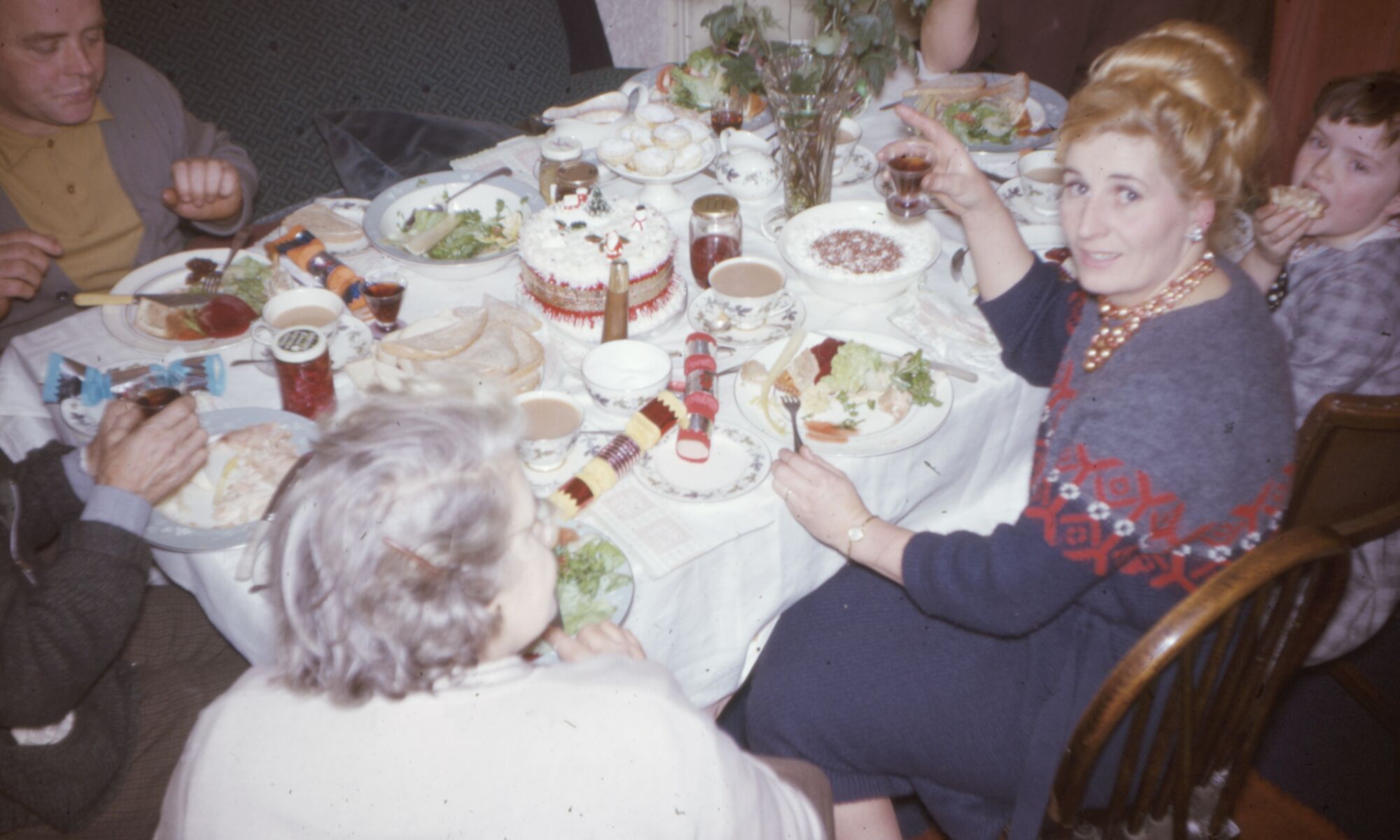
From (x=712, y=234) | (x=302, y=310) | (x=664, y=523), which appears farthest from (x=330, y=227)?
(x=664, y=523)

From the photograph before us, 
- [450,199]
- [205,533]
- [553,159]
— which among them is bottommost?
[205,533]

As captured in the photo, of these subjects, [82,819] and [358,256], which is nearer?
[82,819]

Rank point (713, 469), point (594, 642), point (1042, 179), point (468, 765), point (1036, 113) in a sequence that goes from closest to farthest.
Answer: point (468, 765)
point (594, 642)
point (713, 469)
point (1042, 179)
point (1036, 113)

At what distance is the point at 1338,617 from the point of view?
210 cm

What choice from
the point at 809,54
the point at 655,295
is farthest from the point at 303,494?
the point at 809,54

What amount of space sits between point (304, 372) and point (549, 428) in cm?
50

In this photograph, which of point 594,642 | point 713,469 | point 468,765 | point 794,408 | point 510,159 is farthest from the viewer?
point 510,159

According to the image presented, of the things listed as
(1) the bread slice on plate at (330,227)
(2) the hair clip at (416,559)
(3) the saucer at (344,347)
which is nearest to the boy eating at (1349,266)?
(2) the hair clip at (416,559)

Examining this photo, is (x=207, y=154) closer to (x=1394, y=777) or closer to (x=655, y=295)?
(x=655, y=295)

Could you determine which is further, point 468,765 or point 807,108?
point 807,108

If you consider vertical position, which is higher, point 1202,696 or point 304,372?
point 304,372

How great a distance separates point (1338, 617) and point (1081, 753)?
1.20m

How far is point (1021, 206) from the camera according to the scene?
2.56 meters

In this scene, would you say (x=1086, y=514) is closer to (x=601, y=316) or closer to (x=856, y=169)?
(x=601, y=316)
